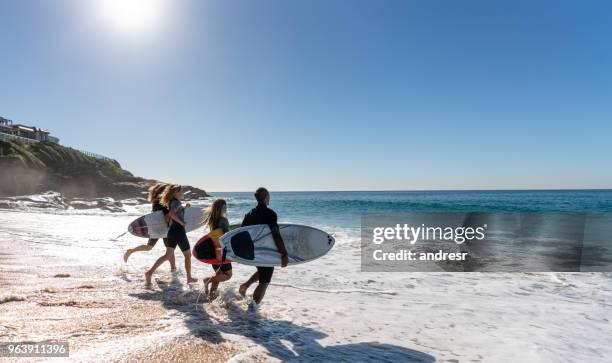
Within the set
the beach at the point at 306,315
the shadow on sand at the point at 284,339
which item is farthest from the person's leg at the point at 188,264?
the shadow on sand at the point at 284,339

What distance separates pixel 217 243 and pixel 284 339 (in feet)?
7.51

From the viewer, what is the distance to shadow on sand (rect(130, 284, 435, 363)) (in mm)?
4441

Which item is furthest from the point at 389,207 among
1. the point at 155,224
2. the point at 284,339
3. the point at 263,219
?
the point at 284,339

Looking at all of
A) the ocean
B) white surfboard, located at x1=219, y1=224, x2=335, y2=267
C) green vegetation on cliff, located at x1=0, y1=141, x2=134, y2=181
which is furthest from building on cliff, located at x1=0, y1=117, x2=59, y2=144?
white surfboard, located at x1=219, y1=224, x2=335, y2=267

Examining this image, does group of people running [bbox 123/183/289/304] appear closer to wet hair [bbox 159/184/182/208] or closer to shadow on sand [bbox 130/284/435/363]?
wet hair [bbox 159/184/182/208]

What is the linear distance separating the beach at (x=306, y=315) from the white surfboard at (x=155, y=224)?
3.02 feet

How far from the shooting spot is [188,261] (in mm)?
7695

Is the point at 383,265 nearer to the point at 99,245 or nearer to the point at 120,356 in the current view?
the point at 120,356

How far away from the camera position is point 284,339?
4875mm

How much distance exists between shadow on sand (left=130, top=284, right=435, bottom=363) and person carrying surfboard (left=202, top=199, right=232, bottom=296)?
554 millimetres

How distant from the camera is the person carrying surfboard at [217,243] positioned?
20.8 ft

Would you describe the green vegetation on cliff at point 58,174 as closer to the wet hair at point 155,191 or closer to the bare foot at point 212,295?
the wet hair at point 155,191

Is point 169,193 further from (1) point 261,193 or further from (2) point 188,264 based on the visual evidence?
(1) point 261,193

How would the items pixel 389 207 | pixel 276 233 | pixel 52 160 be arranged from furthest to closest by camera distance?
pixel 389 207, pixel 52 160, pixel 276 233
